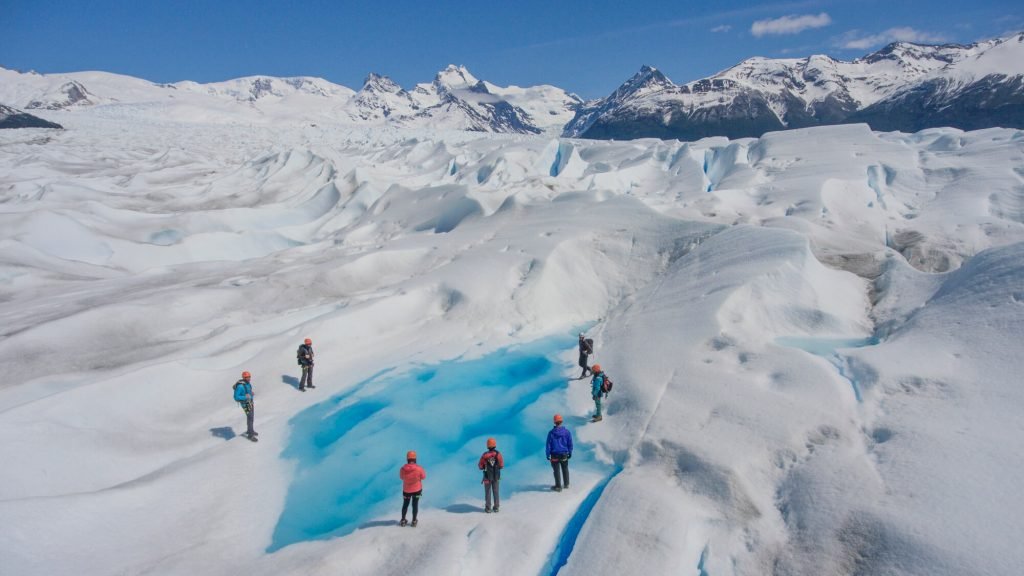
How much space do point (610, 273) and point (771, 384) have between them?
368 inches

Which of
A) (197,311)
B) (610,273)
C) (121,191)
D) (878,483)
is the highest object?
(121,191)

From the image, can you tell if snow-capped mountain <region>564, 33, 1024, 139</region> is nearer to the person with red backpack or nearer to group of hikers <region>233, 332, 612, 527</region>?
the person with red backpack

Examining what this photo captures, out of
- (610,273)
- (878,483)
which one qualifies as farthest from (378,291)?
(878,483)

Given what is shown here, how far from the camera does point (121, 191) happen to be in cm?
4184

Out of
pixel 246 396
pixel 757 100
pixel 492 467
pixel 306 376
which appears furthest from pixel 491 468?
pixel 757 100

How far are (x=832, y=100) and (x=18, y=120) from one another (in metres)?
219

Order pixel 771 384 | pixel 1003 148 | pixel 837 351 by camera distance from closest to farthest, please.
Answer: pixel 771 384, pixel 837 351, pixel 1003 148

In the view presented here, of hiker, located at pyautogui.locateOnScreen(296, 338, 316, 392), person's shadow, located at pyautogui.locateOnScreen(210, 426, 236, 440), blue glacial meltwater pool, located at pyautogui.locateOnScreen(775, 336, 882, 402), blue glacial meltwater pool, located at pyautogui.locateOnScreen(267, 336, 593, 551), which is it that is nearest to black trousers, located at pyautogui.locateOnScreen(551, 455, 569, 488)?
blue glacial meltwater pool, located at pyautogui.locateOnScreen(267, 336, 593, 551)

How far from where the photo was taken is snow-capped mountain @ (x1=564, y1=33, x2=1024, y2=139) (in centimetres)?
12306

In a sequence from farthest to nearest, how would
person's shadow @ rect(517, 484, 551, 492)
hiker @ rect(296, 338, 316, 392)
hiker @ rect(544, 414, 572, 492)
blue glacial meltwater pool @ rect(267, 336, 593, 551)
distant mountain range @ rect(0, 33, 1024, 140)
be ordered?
distant mountain range @ rect(0, 33, 1024, 140) < hiker @ rect(296, 338, 316, 392) < blue glacial meltwater pool @ rect(267, 336, 593, 551) < person's shadow @ rect(517, 484, 551, 492) < hiker @ rect(544, 414, 572, 492)

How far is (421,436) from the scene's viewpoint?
38.3 feet

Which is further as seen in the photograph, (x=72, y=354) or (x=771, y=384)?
(x=72, y=354)

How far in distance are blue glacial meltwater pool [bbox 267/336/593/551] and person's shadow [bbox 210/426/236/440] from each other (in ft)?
4.40

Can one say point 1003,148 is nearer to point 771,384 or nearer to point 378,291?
point 771,384
